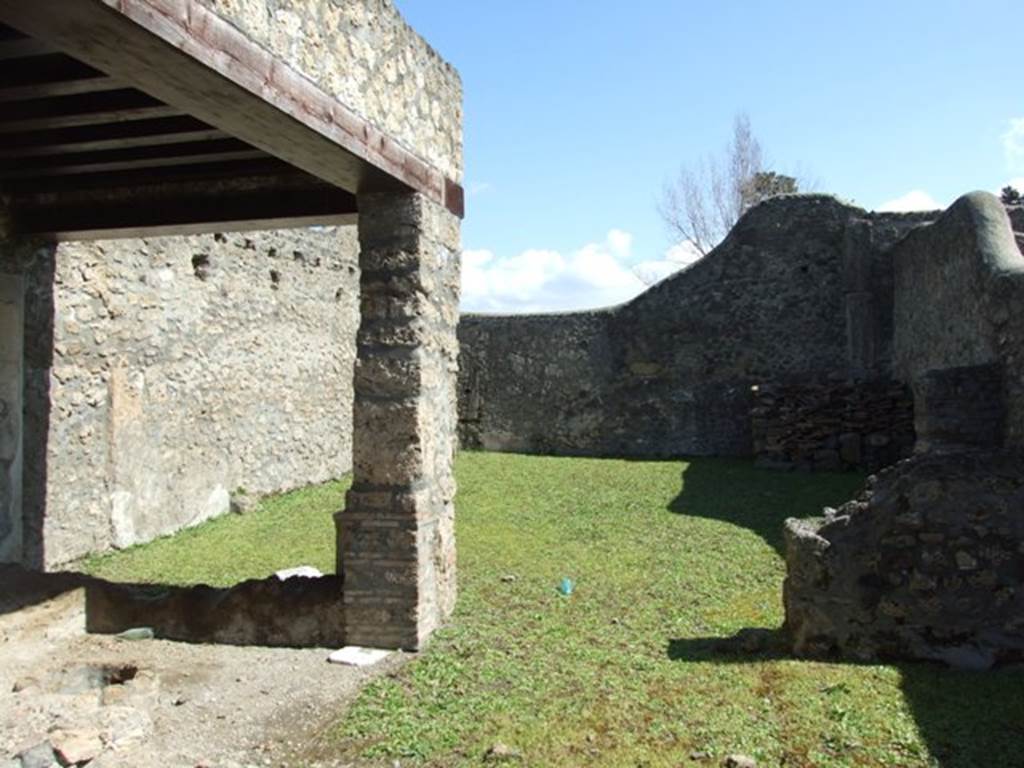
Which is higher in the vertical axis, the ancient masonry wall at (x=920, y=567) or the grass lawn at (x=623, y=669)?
the ancient masonry wall at (x=920, y=567)

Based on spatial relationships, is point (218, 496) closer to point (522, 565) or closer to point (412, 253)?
point (522, 565)

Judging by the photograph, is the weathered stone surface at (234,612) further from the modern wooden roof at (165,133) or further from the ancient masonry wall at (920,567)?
the ancient masonry wall at (920,567)

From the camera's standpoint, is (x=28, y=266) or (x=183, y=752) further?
(x=28, y=266)

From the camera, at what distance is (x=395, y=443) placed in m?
5.07

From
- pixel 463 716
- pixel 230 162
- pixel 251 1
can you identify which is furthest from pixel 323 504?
pixel 251 1

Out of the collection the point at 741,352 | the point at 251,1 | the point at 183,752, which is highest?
the point at 251,1

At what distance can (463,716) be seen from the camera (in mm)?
3979

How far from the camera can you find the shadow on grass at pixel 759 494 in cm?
855

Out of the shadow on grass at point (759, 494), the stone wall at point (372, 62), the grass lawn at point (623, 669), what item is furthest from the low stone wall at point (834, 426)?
the stone wall at point (372, 62)

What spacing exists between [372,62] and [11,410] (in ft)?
11.4

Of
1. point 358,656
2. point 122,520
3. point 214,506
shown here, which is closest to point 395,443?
point 358,656

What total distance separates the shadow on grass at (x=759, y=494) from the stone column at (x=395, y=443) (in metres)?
3.44

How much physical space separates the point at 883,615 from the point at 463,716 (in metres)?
2.12

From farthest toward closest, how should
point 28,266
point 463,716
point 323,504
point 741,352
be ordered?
point 741,352, point 323,504, point 28,266, point 463,716
